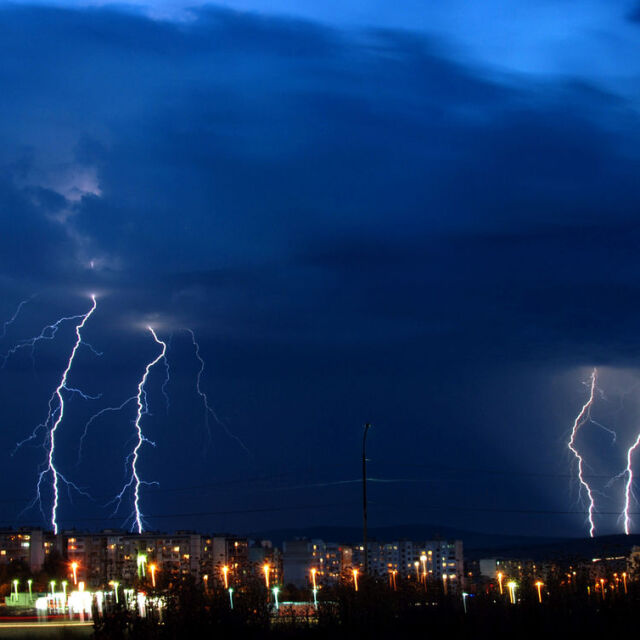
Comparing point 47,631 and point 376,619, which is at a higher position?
point 376,619

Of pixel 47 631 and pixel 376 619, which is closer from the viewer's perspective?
pixel 376 619

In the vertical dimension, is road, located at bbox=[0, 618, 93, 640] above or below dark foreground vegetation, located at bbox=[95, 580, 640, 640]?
below

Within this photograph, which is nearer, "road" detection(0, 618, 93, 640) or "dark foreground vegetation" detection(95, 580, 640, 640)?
"dark foreground vegetation" detection(95, 580, 640, 640)

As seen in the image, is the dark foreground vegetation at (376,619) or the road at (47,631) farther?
the road at (47,631)

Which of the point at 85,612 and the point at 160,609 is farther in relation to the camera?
the point at 85,612

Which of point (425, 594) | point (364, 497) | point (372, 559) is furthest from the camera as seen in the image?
point (372, 559)

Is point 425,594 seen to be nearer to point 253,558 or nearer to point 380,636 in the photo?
point 380,636

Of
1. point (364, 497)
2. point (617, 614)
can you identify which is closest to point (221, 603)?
point (617, 614)

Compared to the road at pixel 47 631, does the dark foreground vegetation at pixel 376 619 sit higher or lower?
higher
